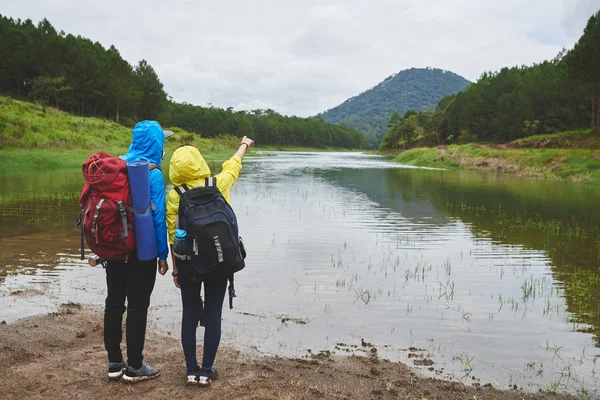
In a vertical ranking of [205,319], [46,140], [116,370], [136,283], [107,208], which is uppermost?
[46,140]

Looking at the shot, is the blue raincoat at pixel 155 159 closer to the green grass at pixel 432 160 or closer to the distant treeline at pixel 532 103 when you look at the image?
the distant treeline at pixel 532 103

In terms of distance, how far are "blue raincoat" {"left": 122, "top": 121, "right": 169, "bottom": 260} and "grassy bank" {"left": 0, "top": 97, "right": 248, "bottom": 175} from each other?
83.9ft

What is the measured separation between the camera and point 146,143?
13.3ft

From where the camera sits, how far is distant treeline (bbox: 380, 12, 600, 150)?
37938 mm

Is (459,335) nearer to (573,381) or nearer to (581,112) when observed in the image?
(573,381)

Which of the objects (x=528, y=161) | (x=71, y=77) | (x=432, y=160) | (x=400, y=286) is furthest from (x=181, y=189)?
(x=71, y=77)

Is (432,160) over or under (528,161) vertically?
over

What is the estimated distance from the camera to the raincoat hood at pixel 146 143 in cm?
403

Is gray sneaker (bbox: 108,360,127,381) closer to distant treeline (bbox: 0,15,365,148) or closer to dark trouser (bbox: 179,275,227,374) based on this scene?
dark trouser (bbox: 179,275,227,374)

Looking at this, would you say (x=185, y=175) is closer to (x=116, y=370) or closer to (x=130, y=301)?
(x=130, y=301)

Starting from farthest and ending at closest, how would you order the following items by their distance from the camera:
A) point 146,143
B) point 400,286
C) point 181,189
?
point 400,286 → point 146,143 → point 181,189

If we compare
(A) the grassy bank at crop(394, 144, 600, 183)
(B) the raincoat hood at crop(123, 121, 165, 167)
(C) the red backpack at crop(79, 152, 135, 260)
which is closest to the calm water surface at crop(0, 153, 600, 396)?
(C) the red backpack at crop(79, 152, 135, 260)

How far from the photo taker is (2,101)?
43156mm

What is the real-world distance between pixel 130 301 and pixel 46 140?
34.8 m
